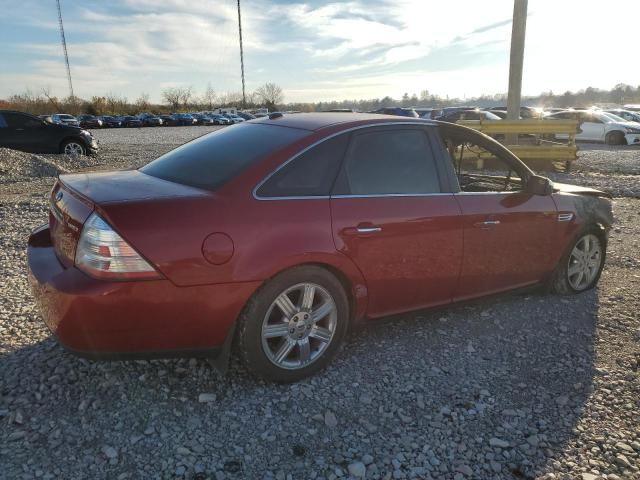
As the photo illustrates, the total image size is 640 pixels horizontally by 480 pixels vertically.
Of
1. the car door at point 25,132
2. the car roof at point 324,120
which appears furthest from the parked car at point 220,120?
the car roof at point 324,120

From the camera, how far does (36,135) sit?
15062 millimetres

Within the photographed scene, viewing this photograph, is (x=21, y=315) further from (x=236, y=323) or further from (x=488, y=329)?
(x=488, y=329)

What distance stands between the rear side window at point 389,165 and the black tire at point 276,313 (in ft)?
1.88

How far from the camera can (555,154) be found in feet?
43.8

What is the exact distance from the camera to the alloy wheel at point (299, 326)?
3061 mm

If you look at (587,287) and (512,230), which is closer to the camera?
(512,230)

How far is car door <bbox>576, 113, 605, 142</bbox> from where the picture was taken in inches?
887

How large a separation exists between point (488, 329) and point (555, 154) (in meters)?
10.8

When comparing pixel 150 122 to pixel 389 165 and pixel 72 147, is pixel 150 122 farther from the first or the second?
pixel 389 165

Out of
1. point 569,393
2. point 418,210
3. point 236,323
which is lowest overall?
Answer: point 569,393

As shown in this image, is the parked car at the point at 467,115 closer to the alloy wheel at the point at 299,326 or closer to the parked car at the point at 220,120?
the alloy wheel at the point at 299,326

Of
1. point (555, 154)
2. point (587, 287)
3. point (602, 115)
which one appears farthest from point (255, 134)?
point (602, 115)

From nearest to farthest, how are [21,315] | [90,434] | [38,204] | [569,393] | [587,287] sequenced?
1. [90,434]
2. [569,393]
3. [21,315]
4. [587,287]
5. [38,204]

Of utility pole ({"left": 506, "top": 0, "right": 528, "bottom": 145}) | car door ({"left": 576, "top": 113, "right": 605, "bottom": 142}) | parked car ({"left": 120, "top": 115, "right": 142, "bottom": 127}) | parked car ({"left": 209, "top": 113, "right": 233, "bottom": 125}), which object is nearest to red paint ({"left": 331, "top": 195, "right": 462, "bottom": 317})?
utility pole ({"left": 506, "top": 0, "right": 528, "bottom": 145})
